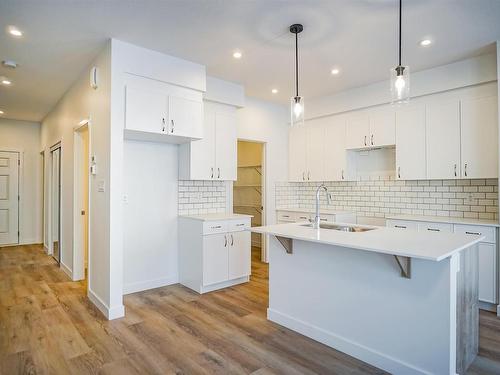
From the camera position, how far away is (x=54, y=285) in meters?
4.31

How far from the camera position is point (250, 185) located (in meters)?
7.04

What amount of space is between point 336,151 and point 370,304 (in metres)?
3.06

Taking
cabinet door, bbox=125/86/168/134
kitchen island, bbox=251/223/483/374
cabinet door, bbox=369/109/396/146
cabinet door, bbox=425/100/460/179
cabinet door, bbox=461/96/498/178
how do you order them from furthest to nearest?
cabinet door, bbox=369/109/396/146, cabinet door, bbox=425/100/460/179, cabinet door, bbox=461/96/498/178, cabinet door, bbox=125/86/168/134, kitchen island, bbox=251/223/483/374

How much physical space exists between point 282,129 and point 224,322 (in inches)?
141

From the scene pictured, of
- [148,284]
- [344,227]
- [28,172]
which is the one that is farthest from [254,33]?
[28,172]

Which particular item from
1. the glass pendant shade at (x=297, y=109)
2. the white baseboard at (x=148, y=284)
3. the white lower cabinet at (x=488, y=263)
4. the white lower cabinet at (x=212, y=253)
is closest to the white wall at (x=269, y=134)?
the white lower cabinet at (x=212, y=253)

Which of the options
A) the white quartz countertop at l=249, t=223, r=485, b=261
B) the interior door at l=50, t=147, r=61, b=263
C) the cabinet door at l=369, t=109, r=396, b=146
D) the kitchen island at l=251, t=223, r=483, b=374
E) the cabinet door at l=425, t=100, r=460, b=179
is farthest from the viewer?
the interior door at l=50, t=147, r=61, b=263

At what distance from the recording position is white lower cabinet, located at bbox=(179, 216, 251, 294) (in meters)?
3.92

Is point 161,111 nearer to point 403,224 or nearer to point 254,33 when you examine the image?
point 254,33

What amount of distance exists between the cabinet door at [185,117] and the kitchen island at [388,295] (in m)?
1.61

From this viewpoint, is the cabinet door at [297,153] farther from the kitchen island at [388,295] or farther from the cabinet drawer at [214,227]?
the kitchen island at [388,295]

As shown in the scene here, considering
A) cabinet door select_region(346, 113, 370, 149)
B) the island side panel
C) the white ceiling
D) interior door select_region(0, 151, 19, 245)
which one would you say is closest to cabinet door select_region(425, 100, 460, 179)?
the white ceiling

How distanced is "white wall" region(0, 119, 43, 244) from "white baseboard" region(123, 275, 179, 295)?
4714 mm

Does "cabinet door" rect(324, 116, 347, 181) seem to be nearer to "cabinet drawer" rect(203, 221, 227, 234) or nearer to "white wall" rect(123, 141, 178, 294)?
"cabinet drawer" rect(203, 221, 227, 234)
